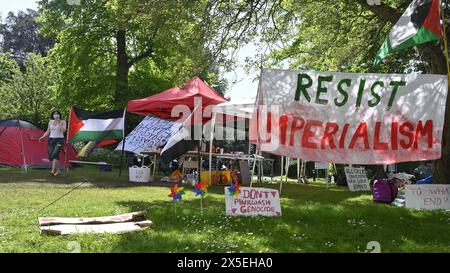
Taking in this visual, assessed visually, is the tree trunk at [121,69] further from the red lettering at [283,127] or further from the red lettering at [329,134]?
the red lettering at [329,134]

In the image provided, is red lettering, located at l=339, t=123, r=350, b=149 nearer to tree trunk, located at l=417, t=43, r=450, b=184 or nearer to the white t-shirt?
tree trunk, located at l=417, t=43, r=450, b=184

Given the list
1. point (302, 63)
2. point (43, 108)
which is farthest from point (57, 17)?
point (302, 63)

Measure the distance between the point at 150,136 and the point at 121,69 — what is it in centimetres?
1214

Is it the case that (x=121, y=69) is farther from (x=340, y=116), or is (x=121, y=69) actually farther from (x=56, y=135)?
(x=340, y=116)

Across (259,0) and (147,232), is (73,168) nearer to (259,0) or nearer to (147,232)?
(259,0)

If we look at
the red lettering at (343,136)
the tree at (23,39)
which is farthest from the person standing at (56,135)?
the tree at (23,39)

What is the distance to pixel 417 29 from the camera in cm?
743

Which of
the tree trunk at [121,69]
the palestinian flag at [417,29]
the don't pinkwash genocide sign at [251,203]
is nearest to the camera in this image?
the don't pinkwash genocide sign at [251,203]

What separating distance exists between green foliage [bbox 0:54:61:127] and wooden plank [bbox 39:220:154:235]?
2638cm

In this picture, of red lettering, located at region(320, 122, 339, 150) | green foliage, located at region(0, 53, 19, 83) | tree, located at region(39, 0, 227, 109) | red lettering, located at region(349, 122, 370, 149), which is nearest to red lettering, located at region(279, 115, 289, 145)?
red lettering, located at region(320, 122, 339, 150)

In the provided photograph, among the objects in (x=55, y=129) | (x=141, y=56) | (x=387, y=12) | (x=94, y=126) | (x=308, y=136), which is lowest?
(x=308, y=136)

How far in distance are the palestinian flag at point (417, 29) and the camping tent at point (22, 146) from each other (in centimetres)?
1270

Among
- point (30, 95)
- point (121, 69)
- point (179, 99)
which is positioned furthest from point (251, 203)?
point (30, 95)

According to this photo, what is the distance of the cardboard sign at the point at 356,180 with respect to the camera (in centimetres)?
1277
